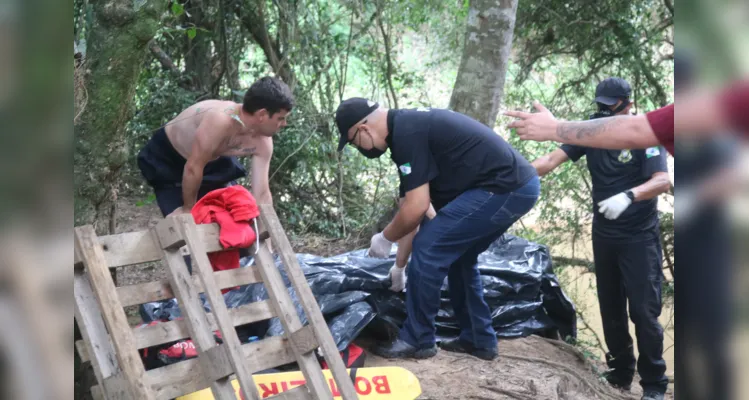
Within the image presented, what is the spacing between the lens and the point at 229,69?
7508 mm

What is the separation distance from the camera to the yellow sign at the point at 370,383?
3.14 meters

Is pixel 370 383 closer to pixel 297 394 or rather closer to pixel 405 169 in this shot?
pixel 297 394

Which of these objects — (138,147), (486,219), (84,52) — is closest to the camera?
(84,52)

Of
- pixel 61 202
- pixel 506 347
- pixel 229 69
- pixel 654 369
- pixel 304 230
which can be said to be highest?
pixel 229 69

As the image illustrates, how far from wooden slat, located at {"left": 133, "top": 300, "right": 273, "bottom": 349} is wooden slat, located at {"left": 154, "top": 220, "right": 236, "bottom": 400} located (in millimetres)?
59

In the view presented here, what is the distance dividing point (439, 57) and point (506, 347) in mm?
5836

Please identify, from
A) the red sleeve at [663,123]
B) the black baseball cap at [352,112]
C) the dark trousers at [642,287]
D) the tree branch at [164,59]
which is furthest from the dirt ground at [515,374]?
the tree branch at [164,59]

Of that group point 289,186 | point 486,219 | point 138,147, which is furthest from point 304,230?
point 486,219

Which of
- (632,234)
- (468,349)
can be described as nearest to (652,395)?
(632,234)

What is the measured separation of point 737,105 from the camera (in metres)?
0.82

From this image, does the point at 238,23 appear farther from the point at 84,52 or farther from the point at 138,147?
the point at 84,52

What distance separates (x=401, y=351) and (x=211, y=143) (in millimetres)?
1501

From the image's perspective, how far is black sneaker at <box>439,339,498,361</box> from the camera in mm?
3910

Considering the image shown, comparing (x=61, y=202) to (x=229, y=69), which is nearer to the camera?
(x=61, y=202)
